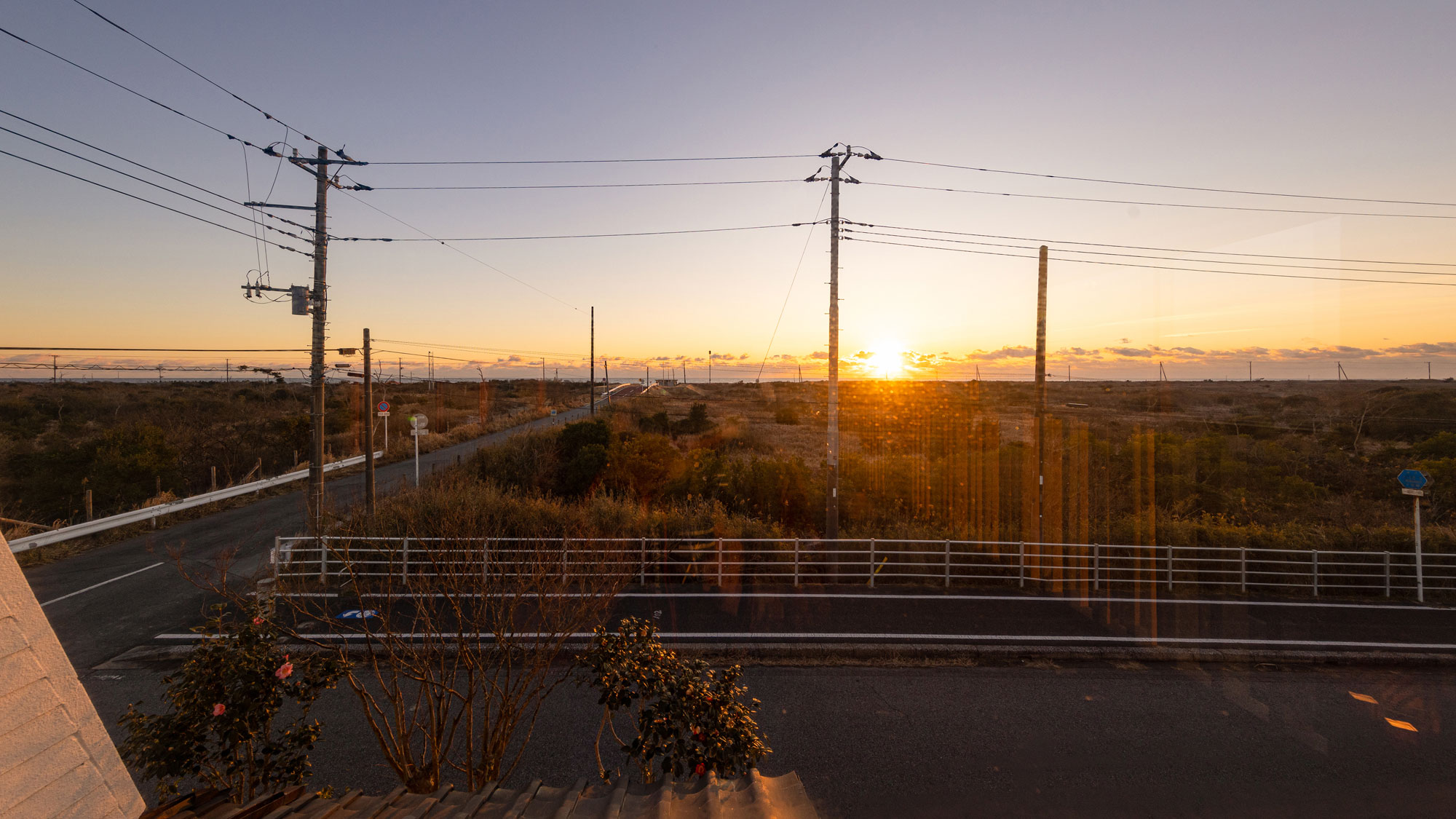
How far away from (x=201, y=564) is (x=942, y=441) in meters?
23.8

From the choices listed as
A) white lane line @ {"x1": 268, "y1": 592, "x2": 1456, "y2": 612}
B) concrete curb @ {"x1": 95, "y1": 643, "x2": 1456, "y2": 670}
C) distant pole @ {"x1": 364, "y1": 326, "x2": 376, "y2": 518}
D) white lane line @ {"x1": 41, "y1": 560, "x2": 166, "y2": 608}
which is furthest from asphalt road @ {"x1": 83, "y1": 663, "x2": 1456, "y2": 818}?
distant pole @ {"x1": 364, "y1": 326, "x2": 376, "y2": 518}

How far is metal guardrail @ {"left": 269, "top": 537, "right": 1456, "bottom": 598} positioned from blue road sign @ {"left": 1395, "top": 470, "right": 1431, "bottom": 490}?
1413mm

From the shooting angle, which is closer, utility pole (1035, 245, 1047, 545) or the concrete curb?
the concrete curb

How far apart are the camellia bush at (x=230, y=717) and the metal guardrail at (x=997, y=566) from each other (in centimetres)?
713

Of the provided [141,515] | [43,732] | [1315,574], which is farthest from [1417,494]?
[141,515]

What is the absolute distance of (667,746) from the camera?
13.0 feet

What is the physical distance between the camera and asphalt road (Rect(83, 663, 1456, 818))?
5.49 meters

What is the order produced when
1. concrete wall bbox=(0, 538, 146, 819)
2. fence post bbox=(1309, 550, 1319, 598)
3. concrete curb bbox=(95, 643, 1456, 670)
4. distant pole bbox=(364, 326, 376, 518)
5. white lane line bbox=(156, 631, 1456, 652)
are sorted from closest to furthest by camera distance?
concrete wall bbox=(0, 538, 146, 819)
concrete curb bbox=(95, 643, 1456, 670)
white lane line bbox=(156, 631, 1456, 652)
fence post bbox=(1309, 550, 1319, 598)
distant pole bbox=(364, 326, 376, 518)

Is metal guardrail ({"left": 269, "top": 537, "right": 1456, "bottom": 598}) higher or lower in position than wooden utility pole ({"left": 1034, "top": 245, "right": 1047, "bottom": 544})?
lower

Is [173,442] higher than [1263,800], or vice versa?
[173,442]

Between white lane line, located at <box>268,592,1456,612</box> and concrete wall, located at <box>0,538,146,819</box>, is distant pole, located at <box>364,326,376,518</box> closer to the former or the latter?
white lane line, located at <box>268,592,1456,612</box>

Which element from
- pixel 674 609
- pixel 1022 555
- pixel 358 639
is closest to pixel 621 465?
pixel 674 609

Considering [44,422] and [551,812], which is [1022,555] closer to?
[551,812]

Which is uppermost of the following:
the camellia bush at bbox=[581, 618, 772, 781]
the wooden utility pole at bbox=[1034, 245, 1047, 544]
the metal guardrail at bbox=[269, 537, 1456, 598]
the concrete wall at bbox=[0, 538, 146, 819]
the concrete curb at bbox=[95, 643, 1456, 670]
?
the wooden utility pole at bbox=[1034, 245, 1047, 544]
